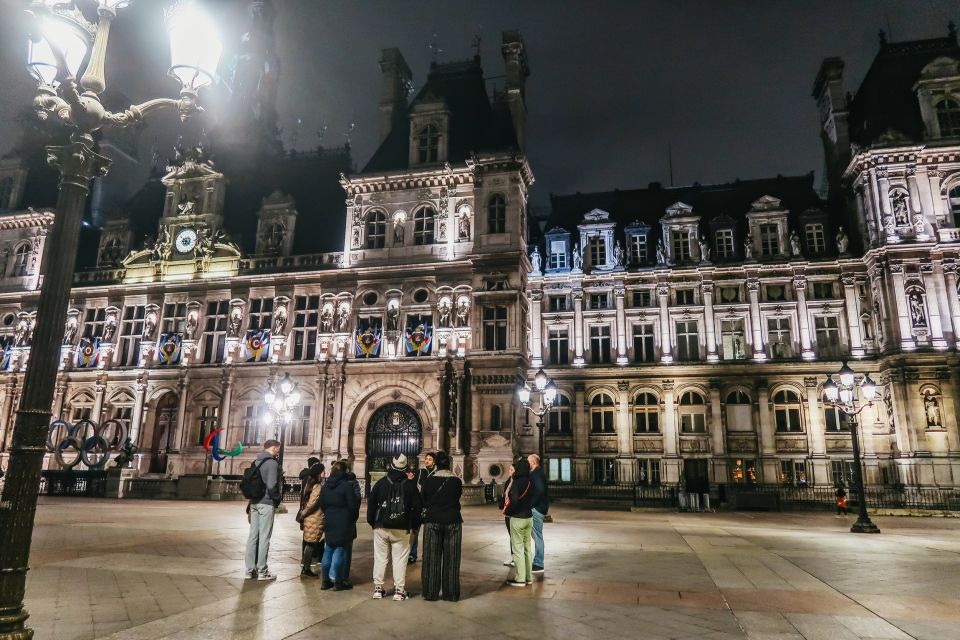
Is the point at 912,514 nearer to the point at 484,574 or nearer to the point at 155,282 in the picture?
the point at 484,574

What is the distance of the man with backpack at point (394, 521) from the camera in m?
8.43

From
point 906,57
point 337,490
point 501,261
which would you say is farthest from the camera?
point 906,57

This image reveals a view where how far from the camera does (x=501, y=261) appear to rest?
33.2 meters

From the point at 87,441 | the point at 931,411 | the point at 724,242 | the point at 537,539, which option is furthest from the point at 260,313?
the point at 931,411

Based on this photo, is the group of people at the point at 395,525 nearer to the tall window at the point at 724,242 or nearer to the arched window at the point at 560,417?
the arched window at the point at 560,417

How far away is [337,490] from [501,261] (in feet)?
81.9

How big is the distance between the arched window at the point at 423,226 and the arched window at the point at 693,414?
18535 millimetres

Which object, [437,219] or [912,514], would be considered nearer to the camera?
[912,514]

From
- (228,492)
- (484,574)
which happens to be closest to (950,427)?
(484,574)

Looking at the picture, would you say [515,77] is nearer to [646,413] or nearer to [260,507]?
[646,413]

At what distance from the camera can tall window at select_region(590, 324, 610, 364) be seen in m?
39.8

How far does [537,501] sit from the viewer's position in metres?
9.95

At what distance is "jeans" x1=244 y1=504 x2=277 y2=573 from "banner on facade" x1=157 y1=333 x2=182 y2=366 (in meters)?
31.8

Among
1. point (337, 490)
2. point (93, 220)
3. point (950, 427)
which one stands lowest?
point (337, 490)
